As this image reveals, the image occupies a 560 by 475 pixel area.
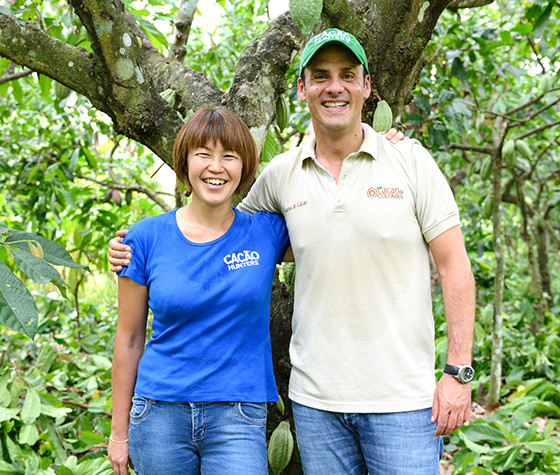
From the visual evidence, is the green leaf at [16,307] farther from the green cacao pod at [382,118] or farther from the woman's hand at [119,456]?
the green cacao pod at [382,118]

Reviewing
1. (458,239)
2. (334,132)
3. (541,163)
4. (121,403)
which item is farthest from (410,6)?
(541,163)

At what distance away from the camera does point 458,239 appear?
61.2 inches

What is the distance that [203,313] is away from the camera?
1559mm

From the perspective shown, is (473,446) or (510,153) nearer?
(473,446)

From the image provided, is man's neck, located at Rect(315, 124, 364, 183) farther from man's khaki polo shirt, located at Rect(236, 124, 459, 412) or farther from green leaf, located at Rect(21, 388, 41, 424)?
green leaf, located at Rect(21, 388, 41, 424)

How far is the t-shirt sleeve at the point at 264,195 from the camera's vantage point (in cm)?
182

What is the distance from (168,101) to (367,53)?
0.76 meters

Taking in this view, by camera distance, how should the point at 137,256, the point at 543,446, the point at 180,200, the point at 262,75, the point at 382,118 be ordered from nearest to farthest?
the point at 137,256 < the point at 382,118 < the point at 262,75 < the point at 543,446 < the point at 180,200

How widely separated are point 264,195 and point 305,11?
592mm

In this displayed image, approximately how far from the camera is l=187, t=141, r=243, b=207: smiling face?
1.60 m

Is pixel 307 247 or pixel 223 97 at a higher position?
pixel 223 97

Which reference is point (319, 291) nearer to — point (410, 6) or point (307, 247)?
point (307, 247)

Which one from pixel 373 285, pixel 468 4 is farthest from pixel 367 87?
pixel 468 4

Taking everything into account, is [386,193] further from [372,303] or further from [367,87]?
[367,87]
